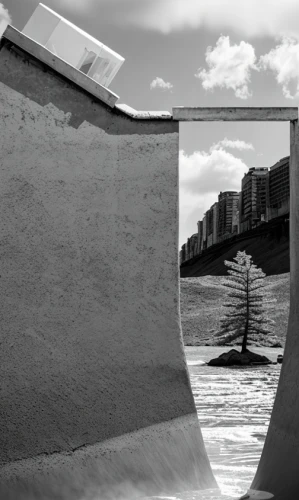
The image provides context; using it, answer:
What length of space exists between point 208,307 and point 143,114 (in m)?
31.7

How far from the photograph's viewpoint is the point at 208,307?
3591 cm

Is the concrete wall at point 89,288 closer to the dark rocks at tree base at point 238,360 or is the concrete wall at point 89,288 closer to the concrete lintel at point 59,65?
the concrete lintel at point 59,65

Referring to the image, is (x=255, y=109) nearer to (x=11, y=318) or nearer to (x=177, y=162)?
(x=177, y=162)

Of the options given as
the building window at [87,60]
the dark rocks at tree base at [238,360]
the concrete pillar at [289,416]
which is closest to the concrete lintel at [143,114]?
the building window at [87,60]

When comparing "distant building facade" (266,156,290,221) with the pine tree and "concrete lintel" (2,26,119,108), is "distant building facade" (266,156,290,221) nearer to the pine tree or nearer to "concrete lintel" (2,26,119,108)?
the pine tree

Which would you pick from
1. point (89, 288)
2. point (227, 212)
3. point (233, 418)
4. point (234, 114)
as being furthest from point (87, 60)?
point (227, 212)

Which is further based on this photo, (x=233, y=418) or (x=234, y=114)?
(x=233, y=418)

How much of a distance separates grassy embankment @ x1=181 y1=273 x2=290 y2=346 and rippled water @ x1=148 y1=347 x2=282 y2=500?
396 inches

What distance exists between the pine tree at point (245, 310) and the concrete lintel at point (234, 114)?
2126 centimetres

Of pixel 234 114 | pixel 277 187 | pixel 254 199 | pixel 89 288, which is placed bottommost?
pixel 89 288

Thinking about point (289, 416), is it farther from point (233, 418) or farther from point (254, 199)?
point (254, 199)

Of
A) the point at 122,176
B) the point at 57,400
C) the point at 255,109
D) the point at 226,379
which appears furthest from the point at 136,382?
the point at 226,379

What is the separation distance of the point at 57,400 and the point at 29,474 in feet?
1.69

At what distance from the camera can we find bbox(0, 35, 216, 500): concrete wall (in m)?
4.39
